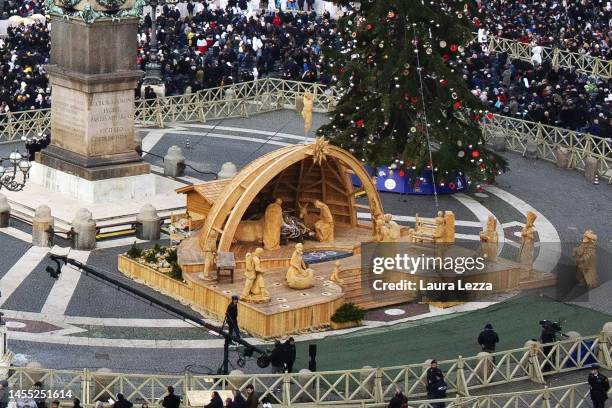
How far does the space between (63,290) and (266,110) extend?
77.4 feet

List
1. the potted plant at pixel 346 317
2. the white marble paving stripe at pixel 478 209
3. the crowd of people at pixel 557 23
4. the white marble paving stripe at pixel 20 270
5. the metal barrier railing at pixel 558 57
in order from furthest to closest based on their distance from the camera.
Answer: the crowd of people at pixel 557 23 → the metal barrier railing at pixel 558 57 → the white marble paving stripe at pixel 478 209 → the white marble paving stripe at pixel 20 270 → the potted plant at pixel 346 317

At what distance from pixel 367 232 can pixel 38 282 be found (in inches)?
348

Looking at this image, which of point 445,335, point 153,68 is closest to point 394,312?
point 445,335

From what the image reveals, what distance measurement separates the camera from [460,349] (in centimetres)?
4638

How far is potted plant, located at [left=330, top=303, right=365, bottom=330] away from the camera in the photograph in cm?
4941

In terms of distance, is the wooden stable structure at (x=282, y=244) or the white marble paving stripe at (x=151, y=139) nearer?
the wooden stable structure at (x=282, y=244)

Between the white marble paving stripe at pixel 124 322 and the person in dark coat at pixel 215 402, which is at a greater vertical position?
the person in dark coat at pixel 215 402

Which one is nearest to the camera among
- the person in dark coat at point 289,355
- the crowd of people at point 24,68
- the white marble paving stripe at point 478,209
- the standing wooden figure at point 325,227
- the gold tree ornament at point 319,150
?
the person in dark coat at point 289,355

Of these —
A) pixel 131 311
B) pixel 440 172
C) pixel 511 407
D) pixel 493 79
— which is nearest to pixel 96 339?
pixel 131 311

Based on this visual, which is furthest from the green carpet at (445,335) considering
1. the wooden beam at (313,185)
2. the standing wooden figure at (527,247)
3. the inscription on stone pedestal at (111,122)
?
the inscription on stone pedestal at (111,122)

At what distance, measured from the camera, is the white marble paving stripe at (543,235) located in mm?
53562

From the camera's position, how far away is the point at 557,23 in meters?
83.4

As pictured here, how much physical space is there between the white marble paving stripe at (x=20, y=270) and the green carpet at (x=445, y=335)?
861 cm

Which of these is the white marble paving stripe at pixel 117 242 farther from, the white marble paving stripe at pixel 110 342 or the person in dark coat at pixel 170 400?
the person in dark coat at pixel 170 400
